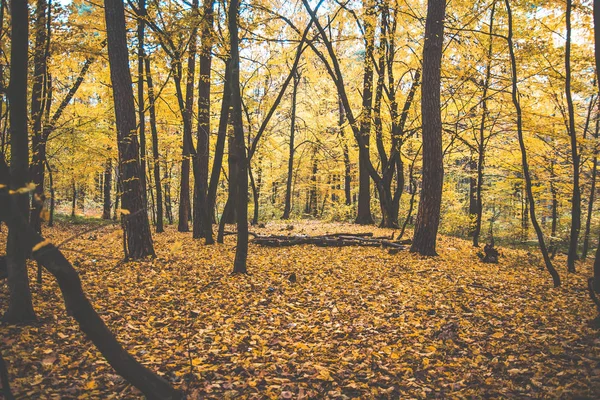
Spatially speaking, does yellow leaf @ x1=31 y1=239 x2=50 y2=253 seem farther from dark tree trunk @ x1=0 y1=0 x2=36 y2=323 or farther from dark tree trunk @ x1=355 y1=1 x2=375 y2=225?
dark tree trunk @ x1=355 y1=1 x2=375 y2=225

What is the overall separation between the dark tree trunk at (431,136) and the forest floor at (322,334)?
1.29 metres

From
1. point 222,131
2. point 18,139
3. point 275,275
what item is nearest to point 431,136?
point 275,275

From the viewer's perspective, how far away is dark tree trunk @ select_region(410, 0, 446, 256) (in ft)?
25.7

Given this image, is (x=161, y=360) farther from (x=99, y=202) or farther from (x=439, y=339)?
(x=99, y=202)

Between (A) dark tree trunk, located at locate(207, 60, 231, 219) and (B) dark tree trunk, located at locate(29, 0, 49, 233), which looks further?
(A) dark tree trunk, located at locate(207, 60, 231, 219)

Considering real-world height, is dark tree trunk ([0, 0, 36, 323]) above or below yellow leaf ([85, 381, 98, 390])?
above

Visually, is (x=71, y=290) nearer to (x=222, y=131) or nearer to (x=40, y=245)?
(x=40, y=245)

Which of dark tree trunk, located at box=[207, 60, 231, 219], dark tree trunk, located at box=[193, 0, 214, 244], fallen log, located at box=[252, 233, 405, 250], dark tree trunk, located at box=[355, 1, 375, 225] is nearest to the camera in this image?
dark tree trunk, located at box=[207, 60, 231, 219]

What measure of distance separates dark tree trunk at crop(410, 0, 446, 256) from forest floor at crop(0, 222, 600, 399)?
1291 millimetres

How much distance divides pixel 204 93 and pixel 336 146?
11521 millimetres

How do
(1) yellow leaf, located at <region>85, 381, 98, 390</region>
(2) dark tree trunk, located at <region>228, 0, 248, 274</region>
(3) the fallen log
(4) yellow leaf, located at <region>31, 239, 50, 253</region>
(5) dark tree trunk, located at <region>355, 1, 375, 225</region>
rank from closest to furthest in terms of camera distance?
1. (4) yellow leaf, located at <region>31, 239, 50, 253</region>
2. (1) yellow leaf, located at <region>85, 381, 98, 390</region>
3. (2) dark tree trunk, located at <region>228, 0, 248, 274</region>
4. (3) the fallen log
5. (5) dark tree trunk, located at <region>355, 1, 375, 225</region>

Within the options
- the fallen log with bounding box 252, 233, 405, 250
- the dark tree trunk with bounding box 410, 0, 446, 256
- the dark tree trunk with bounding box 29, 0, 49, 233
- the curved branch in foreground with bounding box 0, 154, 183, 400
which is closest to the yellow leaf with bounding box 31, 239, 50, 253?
the curved branch in foreground with bounding box 0, 154, 183, 400

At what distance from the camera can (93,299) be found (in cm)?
493

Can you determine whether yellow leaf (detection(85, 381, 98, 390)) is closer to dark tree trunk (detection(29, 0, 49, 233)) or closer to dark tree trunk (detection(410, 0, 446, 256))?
dark tree trunk (detection(29, 0, 49, 233))
